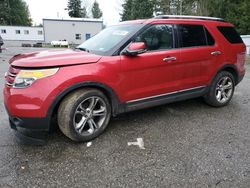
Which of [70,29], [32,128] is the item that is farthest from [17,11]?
[32,128]

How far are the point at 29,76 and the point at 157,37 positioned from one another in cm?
219

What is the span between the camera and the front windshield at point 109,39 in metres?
3.77

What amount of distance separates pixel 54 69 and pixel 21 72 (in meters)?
0.43

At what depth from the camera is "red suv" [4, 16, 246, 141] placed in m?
3.05

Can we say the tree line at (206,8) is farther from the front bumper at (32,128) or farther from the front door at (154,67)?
the front bumper at (32,128)

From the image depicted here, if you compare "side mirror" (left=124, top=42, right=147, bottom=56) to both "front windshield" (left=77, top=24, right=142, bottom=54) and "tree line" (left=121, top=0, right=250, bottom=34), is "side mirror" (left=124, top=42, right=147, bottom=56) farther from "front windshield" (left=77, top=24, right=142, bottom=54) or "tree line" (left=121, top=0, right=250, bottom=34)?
"tree line" (left=121, top=0, right=250, bottom=34)

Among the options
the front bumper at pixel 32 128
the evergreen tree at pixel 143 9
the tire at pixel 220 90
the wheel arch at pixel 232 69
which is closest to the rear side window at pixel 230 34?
the wheel arch at pixel 232 69

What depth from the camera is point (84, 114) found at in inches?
136

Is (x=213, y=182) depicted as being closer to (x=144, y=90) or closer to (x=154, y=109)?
(x=144, y=90)

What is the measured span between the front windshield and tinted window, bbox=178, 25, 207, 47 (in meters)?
0.96

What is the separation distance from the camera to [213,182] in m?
2.58

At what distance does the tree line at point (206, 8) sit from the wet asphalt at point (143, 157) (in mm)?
18029

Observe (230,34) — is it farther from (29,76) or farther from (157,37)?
(29,76)

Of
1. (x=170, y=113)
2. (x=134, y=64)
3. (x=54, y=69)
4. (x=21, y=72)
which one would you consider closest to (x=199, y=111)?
(x=170, y=113)
